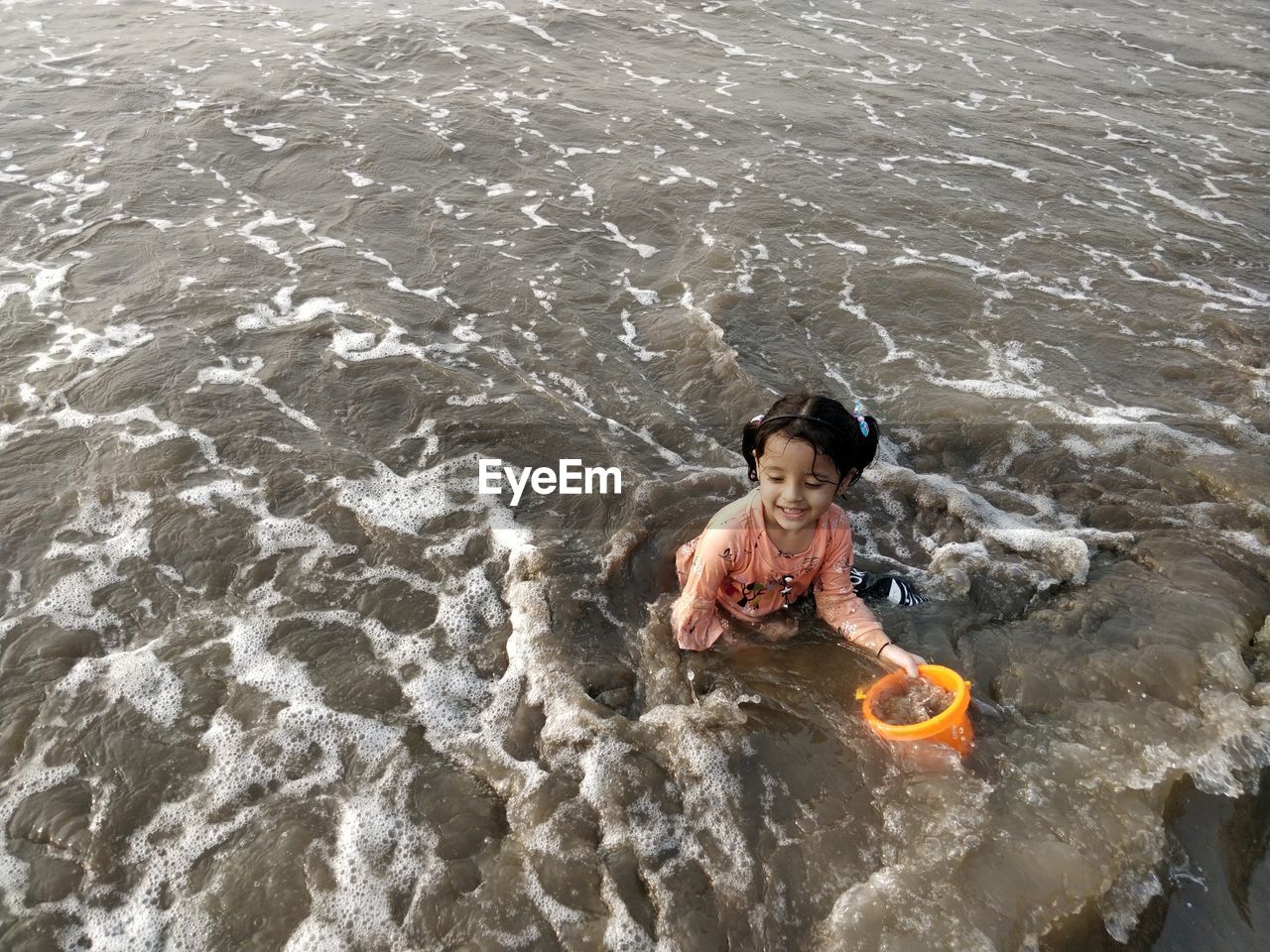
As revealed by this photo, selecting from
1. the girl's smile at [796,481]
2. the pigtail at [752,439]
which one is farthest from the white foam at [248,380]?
the girl's smile at [796,481]

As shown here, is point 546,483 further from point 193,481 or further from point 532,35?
point 532,35

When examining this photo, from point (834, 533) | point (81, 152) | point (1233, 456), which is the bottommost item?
point (81, 152)

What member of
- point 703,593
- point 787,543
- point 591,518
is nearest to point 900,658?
point 787,543

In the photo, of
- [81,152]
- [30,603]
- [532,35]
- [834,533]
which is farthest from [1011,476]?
[532,35]

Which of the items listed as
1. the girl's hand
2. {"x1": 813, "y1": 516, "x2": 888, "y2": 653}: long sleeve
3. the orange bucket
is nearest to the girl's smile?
{"x1": 813, "y1": 516, "x2": 888, "y2": 653}: long sleeve

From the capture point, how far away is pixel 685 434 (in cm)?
556

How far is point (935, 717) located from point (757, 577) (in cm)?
100

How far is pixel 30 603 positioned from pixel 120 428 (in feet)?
4.77

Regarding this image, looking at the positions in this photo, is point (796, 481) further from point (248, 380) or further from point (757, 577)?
point (248, 380)

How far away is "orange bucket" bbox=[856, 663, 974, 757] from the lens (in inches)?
129

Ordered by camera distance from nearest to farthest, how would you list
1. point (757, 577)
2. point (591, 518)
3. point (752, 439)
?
point (752, 439), point (757, 577), point (591, 518)

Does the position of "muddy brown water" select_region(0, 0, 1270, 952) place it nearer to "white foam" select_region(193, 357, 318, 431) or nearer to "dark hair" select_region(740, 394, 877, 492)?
"white foam" select_region(193, 357, 318, 431)

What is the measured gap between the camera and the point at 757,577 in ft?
13.3

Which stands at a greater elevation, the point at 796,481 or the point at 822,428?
the point at 822,428
